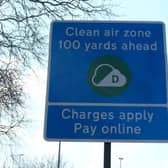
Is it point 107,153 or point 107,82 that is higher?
point 107,82

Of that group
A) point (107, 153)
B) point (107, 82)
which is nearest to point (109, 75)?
point (107, 82)

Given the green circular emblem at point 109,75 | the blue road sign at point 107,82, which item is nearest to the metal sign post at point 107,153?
the blue road sign at point 107,82

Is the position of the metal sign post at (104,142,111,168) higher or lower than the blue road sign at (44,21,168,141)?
lower

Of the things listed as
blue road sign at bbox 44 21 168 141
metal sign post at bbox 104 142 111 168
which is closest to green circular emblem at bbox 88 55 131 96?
blue road sign at bbox 44 21 168 141

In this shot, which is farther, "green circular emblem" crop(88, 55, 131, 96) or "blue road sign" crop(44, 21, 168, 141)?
"green circular emblem" crop(88, 55, 131, 96)

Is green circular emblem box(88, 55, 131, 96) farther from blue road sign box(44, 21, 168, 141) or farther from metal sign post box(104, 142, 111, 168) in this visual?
metal sign post box(104, 142, 111, 168)

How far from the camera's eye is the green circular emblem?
443cm

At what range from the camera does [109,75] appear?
4465mm

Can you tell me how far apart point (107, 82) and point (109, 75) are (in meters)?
0.07

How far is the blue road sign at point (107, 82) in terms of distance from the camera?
4.31 metres

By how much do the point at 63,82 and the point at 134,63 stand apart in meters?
0.67

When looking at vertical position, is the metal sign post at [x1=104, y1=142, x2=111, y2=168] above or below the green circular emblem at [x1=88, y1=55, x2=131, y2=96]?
below

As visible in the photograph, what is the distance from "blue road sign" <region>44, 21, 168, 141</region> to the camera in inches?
170

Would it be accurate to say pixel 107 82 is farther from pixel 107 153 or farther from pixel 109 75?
pixel 107 153
